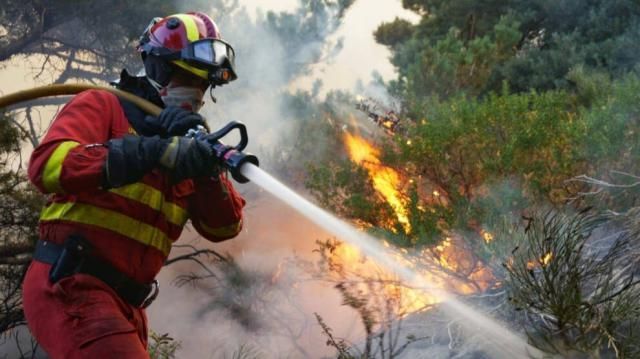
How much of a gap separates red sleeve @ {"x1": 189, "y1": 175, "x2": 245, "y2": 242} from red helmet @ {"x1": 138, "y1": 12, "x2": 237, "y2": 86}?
42 centimetres

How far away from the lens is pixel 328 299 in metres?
7.93

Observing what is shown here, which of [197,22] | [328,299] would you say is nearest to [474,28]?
[328,299]

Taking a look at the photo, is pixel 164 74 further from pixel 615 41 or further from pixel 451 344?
pixel 615 41

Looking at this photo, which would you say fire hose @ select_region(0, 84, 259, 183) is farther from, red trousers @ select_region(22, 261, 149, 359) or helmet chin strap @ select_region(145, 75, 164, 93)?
red trousers @ select_region(22, 261, 149, 359)

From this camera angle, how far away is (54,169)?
225cm

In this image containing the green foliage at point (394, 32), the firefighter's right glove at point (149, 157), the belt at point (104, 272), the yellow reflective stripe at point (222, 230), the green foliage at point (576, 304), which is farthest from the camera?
the green foliage at point (394, 32)

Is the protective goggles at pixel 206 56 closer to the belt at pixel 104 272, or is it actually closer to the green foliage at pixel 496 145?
the belt at pixel 104 272

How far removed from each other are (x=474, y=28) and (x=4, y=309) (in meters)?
7.44

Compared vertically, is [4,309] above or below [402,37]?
below

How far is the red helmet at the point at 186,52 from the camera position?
276 cm

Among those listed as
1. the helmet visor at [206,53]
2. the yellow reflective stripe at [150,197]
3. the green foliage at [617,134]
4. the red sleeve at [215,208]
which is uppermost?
the green foliage at [617,134]

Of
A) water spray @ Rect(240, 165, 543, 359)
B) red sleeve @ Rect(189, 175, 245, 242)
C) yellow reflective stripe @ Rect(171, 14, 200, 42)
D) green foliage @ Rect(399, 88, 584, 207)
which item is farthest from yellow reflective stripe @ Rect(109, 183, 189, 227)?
green foliage @ Rect(399, 88, 584, 207)

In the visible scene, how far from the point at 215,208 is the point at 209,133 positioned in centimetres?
46

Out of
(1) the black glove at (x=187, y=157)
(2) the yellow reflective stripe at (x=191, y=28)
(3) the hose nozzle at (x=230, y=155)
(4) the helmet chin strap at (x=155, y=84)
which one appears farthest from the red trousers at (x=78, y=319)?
(2) the yellow reflective stripe at (x=191, y=28)
